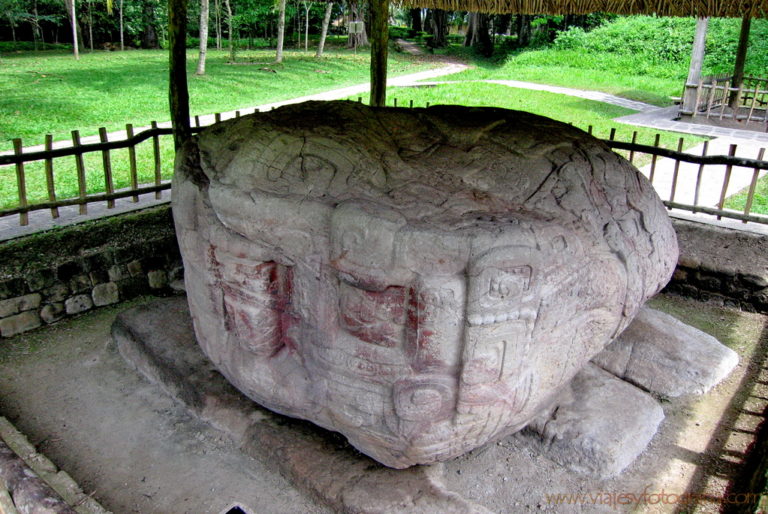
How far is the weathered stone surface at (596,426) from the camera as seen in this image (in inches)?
128

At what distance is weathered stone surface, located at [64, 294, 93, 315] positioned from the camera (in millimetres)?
4773

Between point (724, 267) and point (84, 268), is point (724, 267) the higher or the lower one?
the higher one

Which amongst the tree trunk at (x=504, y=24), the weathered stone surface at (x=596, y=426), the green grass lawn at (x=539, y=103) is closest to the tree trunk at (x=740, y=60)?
the green grass lawn at (x=539, y=103)

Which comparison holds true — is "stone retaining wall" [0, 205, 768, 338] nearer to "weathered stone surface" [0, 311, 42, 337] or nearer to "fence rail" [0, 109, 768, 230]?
"weathered stone surface" [0, 311, 42, 337]

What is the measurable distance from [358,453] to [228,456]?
2.47 feet

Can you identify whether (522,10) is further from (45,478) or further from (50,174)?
(45,478)

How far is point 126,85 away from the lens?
44.8ft

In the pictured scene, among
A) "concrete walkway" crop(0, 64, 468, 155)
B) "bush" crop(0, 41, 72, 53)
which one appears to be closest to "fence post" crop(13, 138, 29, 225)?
"concrete walkway" crop(0, 64, 468, 155)

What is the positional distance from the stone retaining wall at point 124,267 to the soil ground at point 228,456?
501 millimetres

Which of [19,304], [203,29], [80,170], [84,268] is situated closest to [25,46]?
[203,29]

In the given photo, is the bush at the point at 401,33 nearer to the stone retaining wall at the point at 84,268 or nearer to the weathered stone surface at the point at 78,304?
the stone retaining wall at the point at 84,268

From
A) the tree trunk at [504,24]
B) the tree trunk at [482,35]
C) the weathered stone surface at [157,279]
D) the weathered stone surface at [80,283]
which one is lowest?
the weathered stone surface at [157,279]

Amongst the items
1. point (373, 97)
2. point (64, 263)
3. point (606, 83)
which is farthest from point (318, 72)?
point (64, 263)

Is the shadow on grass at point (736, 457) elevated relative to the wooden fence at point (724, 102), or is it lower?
lower
